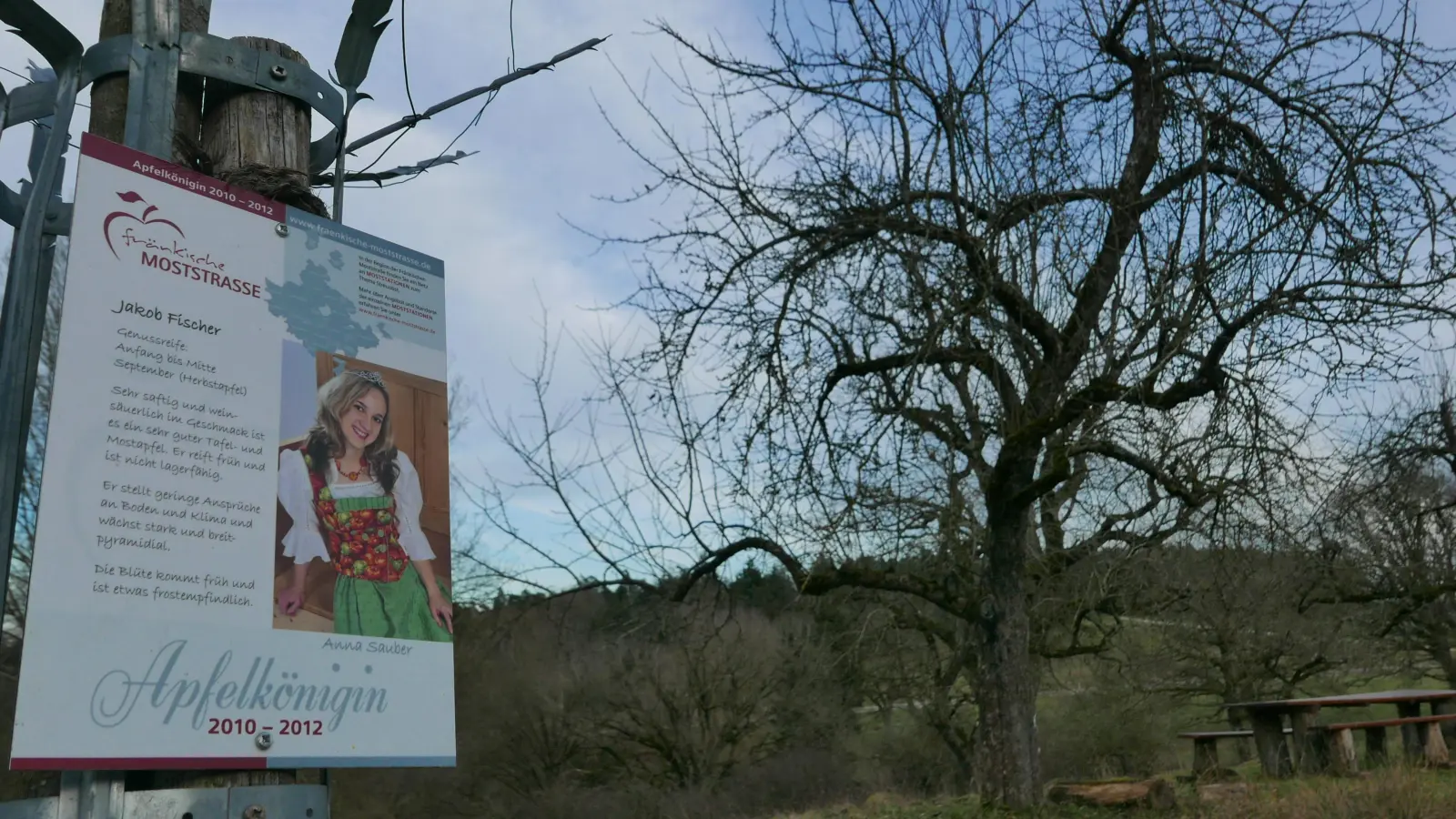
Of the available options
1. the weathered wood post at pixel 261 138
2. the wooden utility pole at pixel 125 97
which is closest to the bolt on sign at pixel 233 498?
the weathered wood post at pixel 261 138

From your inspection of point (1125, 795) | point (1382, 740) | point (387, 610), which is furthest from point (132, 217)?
point (1382, 740)

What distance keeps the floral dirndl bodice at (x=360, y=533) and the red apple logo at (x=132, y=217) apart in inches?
22.0

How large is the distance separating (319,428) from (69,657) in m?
0.71

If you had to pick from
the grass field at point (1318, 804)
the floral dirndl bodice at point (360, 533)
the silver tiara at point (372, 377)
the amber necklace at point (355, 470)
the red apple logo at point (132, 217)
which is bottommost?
the grass field at point (1318, 804)

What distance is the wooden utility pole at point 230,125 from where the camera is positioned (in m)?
2.78

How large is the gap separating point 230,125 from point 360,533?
1077mm

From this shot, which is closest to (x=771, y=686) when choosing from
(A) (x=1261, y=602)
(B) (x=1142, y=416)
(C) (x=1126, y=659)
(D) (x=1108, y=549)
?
(C) (x=1126, y=659)

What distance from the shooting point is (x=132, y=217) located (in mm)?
2365

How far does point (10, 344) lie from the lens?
106 inches

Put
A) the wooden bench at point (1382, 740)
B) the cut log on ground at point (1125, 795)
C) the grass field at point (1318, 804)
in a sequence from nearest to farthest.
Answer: the grass field at point (1318, 804)
the cut log on ground at point (1125, 795)
the wooden bench at point (1382, 740)

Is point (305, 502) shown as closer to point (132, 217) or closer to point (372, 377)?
point (372, 377)

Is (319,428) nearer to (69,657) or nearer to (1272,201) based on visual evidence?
(69,657)

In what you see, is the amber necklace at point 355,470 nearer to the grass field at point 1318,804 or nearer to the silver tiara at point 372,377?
the silver tiara at point 372,377

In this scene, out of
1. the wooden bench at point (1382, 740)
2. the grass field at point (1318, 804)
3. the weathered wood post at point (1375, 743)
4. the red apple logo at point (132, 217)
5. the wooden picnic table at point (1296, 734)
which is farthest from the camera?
the weathered wood post at point (1375, 743)
